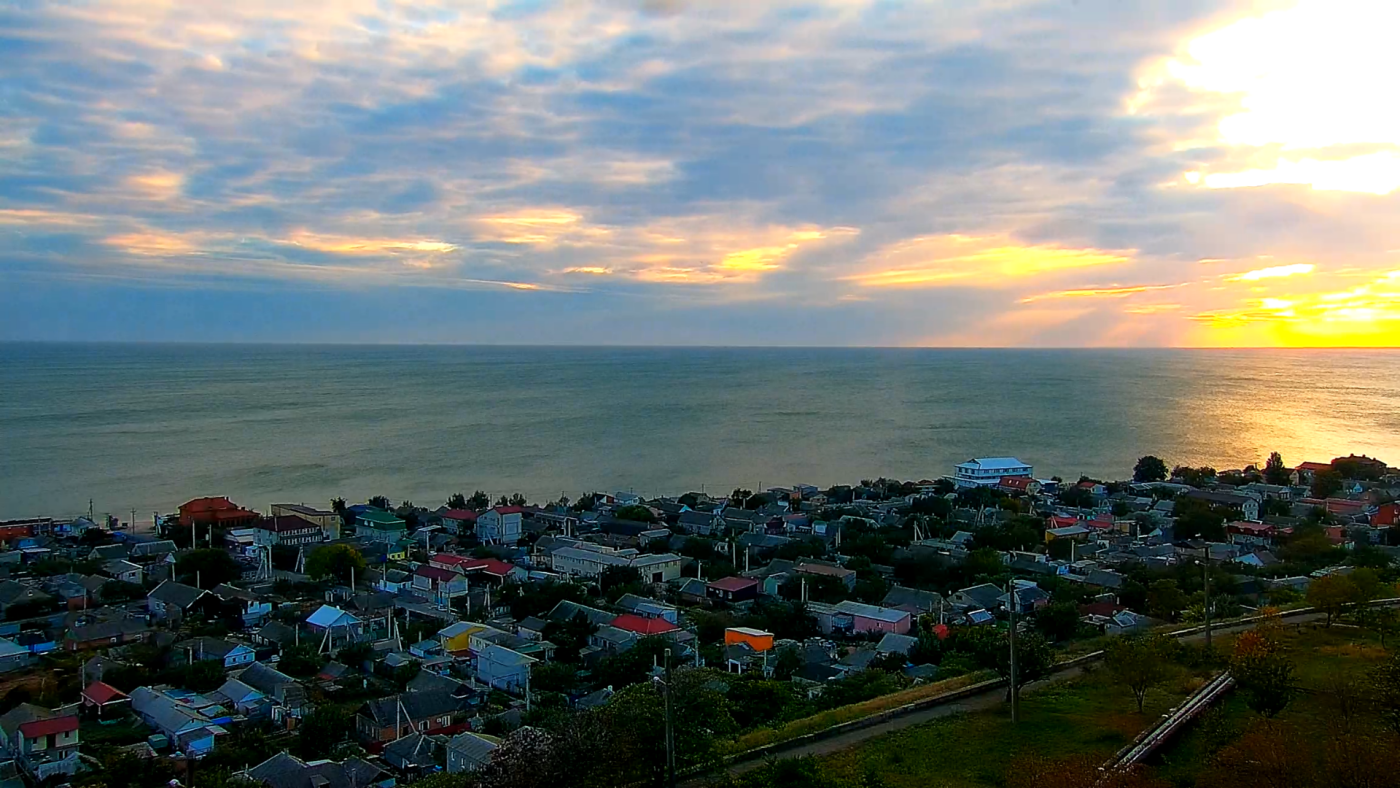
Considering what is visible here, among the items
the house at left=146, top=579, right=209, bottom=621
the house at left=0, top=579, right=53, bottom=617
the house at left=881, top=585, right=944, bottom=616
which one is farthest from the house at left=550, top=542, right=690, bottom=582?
the house at left=0, top=579, right=53, bottom=617

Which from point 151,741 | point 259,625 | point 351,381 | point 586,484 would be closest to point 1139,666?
point 151,741

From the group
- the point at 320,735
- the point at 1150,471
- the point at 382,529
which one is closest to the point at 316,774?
the point at 320,735

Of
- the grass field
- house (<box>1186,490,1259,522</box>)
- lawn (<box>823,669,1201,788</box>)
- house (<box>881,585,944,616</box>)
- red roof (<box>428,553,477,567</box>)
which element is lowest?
red roof (<box>428,553,477,567</box>)

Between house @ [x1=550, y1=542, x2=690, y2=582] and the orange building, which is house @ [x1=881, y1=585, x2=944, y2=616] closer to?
the orange building

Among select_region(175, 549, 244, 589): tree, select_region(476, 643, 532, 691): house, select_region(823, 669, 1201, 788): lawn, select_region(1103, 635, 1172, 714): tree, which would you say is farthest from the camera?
select_region(175, 549, 244, 589): tree

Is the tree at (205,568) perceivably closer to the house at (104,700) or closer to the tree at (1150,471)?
the house at (104,700)
